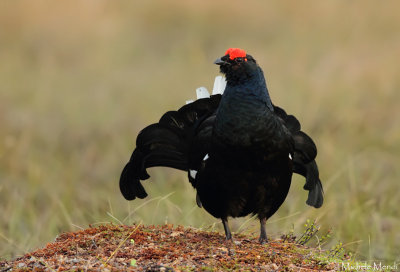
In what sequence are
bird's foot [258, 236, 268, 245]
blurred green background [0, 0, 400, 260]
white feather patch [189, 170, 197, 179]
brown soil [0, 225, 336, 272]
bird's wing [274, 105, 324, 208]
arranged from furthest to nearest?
blurred green background [0, 0, 400, 260] → bird's wing [274, 105, 324, 208] → white feather patch [189, 170, 197, 179] → bird's foot [258, 236, 268, 245] → brown soil [0, 225, 336, 272]

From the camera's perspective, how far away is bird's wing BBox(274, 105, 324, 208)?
5340 millimetres

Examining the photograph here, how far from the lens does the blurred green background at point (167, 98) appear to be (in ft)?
23.2

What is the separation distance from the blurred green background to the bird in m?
0.55

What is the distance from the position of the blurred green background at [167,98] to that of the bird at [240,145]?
549mm

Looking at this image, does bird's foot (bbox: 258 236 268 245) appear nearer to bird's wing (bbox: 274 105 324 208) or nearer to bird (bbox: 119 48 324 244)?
bird (bbox: 119 48 324 244)

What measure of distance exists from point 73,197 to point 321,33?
20.4 ft

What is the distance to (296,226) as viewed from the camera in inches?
260

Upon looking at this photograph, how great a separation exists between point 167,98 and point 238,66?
581 cm

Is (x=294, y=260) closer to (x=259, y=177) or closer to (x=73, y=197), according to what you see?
(x=259, y=177)

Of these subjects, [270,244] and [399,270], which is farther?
[399,270]

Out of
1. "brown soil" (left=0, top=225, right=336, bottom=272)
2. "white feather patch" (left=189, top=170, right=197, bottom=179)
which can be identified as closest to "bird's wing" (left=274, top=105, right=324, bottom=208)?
"white feather patch" (left=189, top=170, right=197, bottom=179)

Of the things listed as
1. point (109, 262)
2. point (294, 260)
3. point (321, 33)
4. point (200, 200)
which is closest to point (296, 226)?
point (200, 200)

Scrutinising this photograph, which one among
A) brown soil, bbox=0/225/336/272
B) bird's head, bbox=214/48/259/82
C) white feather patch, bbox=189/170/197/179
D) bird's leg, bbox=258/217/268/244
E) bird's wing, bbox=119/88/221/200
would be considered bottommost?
brown soil, bbox=0/225/336/272

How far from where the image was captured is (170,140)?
5.48m
